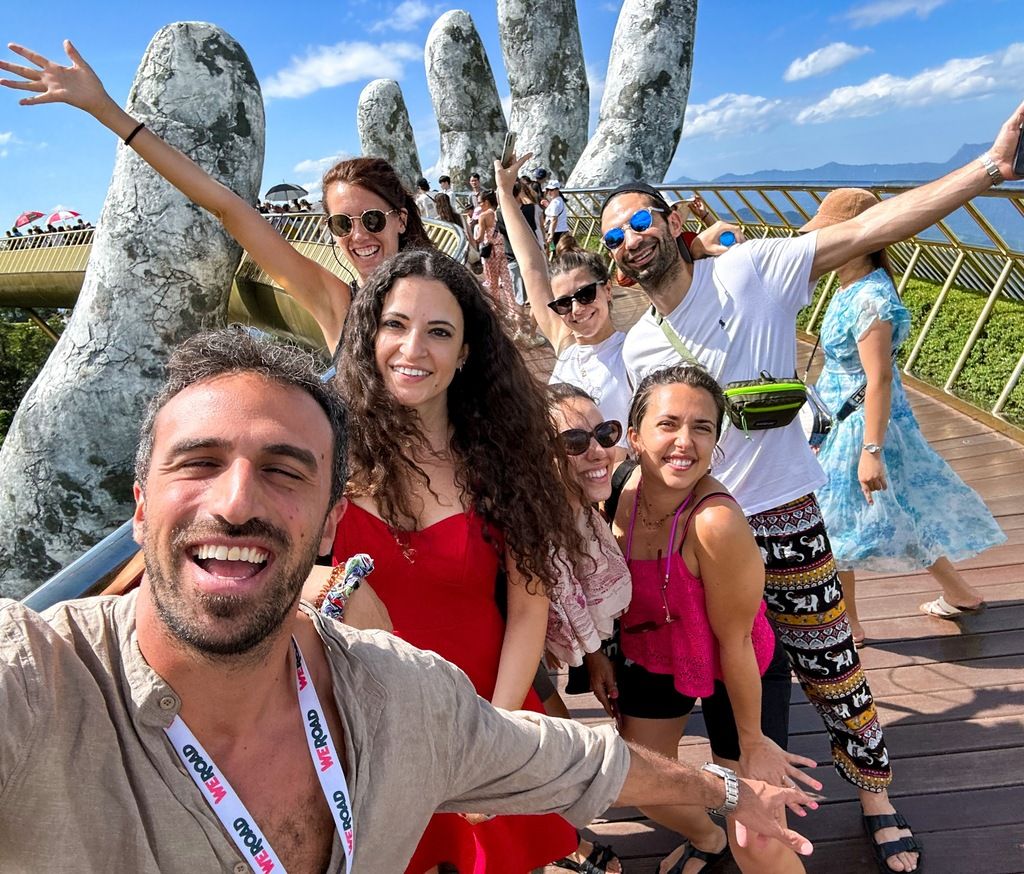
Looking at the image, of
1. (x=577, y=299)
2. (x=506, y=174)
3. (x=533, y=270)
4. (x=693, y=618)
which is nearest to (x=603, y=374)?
(x=577, y=299)

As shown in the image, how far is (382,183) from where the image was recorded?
2.72 meters

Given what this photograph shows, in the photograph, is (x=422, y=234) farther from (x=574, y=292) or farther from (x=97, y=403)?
(x=97, y=403)

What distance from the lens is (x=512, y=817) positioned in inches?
70.4

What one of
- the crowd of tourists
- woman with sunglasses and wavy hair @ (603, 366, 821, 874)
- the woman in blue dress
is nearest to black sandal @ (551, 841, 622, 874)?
the crowd of tourists

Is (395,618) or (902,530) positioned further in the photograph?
(902,530)

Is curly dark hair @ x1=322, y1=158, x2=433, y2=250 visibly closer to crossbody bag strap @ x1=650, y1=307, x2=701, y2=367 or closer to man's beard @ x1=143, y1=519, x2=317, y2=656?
crossbody bag strap @ x1=650, y1=307, x2=701, y2=367

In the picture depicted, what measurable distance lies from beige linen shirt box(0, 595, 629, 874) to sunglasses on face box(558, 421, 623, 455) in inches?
32.4

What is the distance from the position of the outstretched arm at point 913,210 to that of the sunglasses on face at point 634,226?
0.48m

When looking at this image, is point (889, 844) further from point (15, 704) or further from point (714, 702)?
point (15, 704)

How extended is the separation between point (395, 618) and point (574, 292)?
5.10 ft

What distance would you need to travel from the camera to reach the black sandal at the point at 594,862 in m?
2.22

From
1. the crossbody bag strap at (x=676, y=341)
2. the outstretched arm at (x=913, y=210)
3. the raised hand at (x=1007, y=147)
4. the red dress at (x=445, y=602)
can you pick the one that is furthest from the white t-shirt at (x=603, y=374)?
the raised hand at (x=1007, y=147)

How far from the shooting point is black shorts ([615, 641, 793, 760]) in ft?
6.86

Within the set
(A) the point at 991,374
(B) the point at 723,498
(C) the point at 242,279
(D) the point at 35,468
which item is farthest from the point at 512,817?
(C) the point at 242,279
